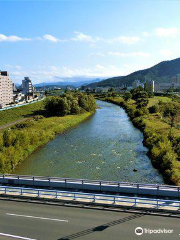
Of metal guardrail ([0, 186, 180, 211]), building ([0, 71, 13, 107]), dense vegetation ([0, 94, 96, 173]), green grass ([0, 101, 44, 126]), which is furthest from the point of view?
building ([0, 71, 13, 107])

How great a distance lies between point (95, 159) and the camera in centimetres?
3409

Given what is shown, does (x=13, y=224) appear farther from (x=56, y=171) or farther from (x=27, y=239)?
(x=56, y=171)

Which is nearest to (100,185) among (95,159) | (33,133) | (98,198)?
(98,198)

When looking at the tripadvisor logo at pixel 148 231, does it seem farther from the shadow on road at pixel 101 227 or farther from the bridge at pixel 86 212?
the shadow on road at pixel 101 227

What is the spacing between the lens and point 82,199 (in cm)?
1741

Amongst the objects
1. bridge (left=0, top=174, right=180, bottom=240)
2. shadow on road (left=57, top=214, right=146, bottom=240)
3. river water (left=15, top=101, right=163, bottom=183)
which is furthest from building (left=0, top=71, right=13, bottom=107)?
shadow on road (left=57, top=214, right=146, bottom=240)

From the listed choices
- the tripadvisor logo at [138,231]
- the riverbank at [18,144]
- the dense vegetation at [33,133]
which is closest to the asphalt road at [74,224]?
the tripadvisor logo at [138,231]

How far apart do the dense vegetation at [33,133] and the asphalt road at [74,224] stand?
1472 cm

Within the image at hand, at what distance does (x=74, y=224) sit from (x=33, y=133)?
3115 cm

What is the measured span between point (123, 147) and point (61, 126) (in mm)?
21219

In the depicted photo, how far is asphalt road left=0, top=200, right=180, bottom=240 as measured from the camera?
13.1m

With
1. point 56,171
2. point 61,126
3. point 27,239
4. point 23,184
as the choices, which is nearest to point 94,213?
point 27,239

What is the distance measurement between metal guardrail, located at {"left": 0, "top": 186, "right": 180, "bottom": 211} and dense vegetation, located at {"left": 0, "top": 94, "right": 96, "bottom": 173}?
11403 millimetres

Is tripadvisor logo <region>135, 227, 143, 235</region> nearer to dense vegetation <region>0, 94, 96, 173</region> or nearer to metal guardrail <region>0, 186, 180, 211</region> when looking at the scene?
metal guardrail <region>0, 186, 180, 211</region>
